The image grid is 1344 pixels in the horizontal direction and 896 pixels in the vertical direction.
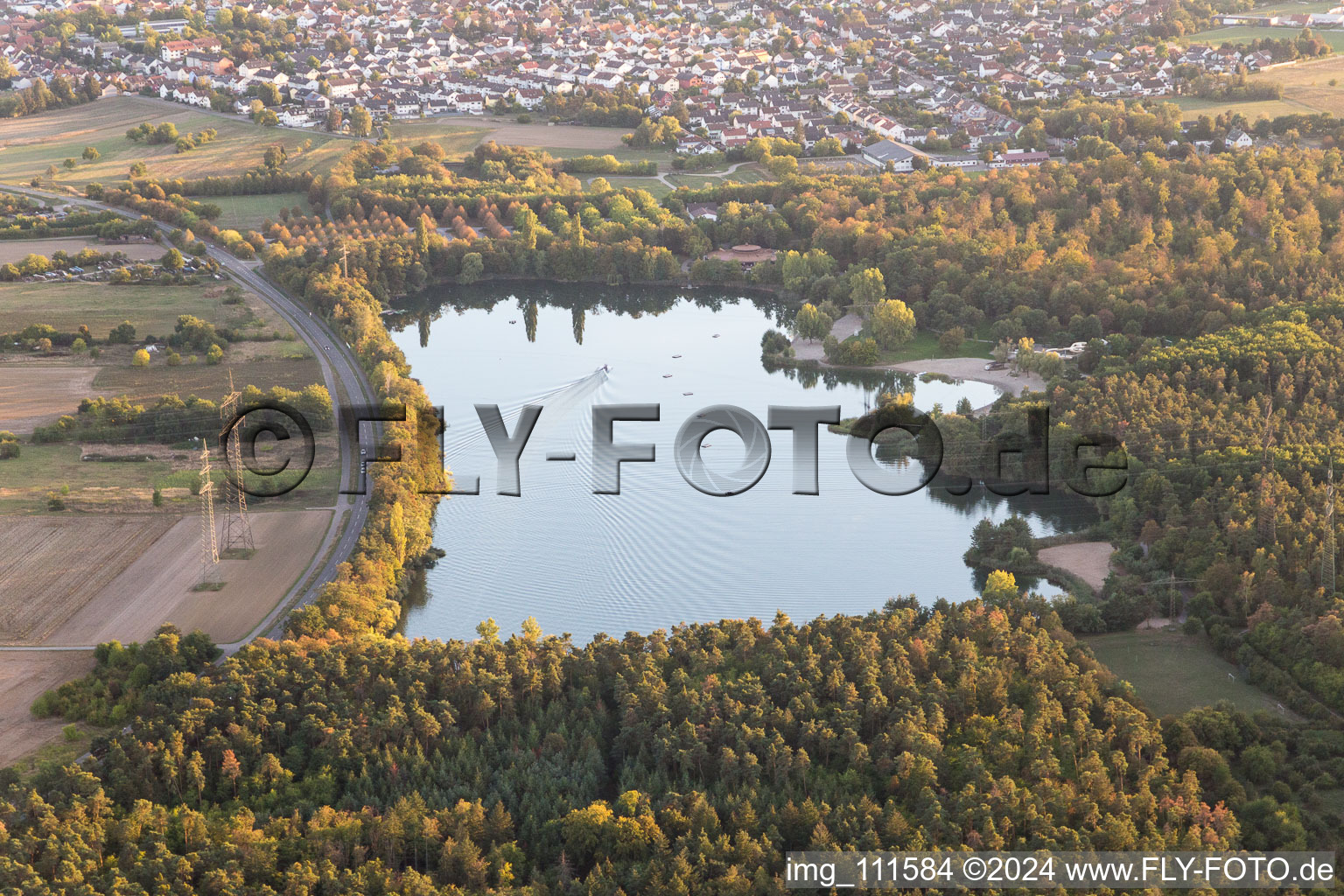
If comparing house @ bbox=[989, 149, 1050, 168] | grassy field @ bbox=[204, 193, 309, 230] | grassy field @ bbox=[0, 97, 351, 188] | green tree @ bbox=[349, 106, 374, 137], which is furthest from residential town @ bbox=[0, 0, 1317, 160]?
grassy field @ bbox=[204, 193, 309, 230]

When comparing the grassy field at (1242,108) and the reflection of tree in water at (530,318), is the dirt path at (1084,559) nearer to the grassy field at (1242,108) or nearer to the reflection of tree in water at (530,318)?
the reflection of tree in water at (530,318)

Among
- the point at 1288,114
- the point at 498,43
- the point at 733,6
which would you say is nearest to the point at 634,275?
the point at 1288,114

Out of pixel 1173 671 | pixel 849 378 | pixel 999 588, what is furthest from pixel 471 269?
pixel 1173 671

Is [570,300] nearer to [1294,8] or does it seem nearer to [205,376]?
[205,376]

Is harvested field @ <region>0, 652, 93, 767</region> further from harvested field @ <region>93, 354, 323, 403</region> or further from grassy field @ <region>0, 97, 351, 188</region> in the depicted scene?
grassy field @ <region>0, 97, 351, 188</region>

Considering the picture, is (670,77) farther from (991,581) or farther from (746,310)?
(991,581)

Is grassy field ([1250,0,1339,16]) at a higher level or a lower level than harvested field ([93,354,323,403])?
higher

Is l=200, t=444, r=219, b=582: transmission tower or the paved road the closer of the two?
the paved road
